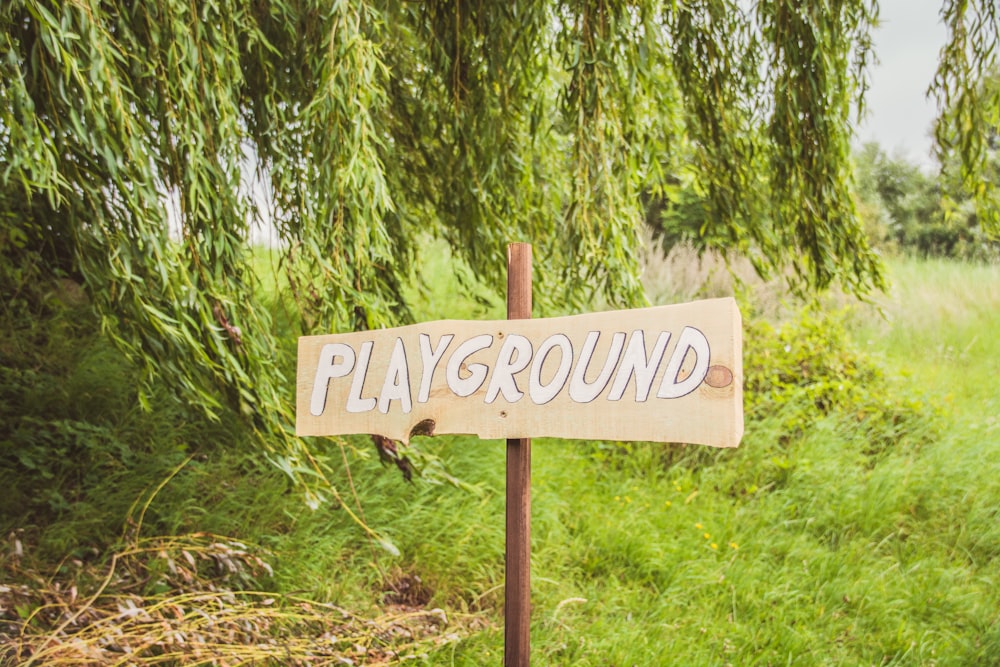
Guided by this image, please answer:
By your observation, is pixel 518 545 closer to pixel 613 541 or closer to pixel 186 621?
pixel 186 621

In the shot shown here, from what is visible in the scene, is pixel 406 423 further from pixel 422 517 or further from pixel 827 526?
pixel 827 526

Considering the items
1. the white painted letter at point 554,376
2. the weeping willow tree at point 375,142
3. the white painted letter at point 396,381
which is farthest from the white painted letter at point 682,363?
the weeping willow tree at point 375,142

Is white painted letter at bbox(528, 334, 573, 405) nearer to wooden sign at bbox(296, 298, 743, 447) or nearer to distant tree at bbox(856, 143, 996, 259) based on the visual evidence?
wooden sign at bbox(296, 298, 743, 447)

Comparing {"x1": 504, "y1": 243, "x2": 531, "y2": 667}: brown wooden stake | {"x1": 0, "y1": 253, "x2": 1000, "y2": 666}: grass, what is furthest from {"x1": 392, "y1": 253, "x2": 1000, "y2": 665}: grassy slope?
{"x1": 504, "y1": 243, "x2": 531, "y2": 667}: brown wooden stake

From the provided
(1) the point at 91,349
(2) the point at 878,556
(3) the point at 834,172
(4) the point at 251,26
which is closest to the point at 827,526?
(2) the point at 878,556

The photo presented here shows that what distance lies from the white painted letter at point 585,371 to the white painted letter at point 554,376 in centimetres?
2

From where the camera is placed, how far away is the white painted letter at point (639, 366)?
1417 mm

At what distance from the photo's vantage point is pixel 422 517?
131 inches

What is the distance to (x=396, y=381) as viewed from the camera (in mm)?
1661

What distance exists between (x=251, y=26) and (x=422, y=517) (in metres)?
1.95

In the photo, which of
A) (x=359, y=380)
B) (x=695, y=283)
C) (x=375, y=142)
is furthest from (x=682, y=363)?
(x=695, y=283)

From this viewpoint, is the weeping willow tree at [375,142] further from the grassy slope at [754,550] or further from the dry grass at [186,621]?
the grassy slope at [754,550]

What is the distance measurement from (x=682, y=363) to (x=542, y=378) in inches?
10.5

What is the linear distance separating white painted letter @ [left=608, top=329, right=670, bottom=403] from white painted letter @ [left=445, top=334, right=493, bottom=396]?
0.27 metres
